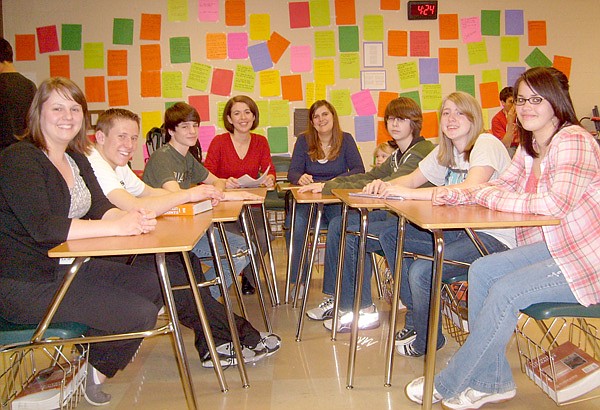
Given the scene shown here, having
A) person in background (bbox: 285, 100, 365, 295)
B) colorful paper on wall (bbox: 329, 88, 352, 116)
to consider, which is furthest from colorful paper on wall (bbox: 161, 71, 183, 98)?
person in background (bbox: 285, 100, 365, 295)

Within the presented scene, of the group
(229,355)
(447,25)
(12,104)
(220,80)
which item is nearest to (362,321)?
(229,355)

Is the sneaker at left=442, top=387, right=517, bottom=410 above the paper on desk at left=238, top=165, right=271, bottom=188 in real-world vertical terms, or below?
below

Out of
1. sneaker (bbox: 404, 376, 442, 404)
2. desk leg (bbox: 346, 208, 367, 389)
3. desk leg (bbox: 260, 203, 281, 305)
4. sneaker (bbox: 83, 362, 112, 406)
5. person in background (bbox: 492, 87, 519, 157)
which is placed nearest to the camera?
sneaker (bbox: 404, 376, 442, 404)

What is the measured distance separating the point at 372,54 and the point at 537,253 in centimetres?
368

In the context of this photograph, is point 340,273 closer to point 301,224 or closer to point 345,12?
point 301,224

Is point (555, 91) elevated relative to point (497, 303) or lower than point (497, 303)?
elevated

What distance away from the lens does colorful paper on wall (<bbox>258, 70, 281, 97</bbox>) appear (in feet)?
17.0

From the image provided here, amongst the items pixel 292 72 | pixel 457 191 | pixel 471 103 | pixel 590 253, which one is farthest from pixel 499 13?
pixel 590 253

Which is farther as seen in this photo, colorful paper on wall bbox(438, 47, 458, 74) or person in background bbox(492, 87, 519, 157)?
colorful paper on wall bbox(438, 47, 458, 74)

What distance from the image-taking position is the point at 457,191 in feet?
6.71

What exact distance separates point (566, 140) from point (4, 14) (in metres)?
4.86

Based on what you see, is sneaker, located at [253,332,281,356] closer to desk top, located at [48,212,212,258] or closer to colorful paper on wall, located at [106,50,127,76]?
desk top, located at [48,212,212,258]

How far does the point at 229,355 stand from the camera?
234cm

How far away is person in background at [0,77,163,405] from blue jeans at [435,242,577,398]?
0.96 metres
